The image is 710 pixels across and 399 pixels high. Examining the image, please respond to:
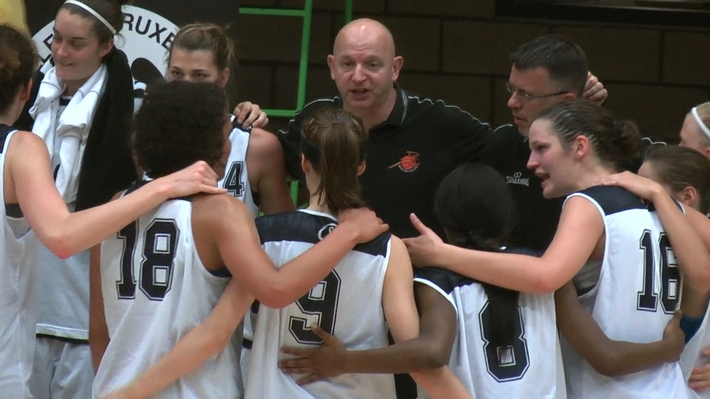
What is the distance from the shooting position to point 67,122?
3.54m

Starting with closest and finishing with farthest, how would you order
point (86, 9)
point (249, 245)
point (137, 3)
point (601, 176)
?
point (249, 245) < point (601, 176) < point (86, 9) < point (137, 3)

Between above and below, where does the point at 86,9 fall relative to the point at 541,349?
above

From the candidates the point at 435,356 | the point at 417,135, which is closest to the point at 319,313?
the point at 435,356

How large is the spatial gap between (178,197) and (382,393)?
0.76 meters

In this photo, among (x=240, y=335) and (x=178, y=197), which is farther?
(x=240, y=335)

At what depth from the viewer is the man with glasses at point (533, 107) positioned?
3707mm

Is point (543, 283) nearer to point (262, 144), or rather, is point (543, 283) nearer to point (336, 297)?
point (336, 297)

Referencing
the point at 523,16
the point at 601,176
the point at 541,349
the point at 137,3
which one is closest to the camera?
the point at 541,349

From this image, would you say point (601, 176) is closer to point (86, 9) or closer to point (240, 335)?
point (240, 335)

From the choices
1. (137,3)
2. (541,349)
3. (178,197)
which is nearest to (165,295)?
(178,197)

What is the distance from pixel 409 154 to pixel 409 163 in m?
0.03

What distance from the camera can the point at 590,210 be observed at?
Result: 291 centimetres

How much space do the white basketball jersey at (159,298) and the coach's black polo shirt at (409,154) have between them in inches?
38.1

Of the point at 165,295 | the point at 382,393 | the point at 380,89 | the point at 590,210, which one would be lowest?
the point at 382,393
